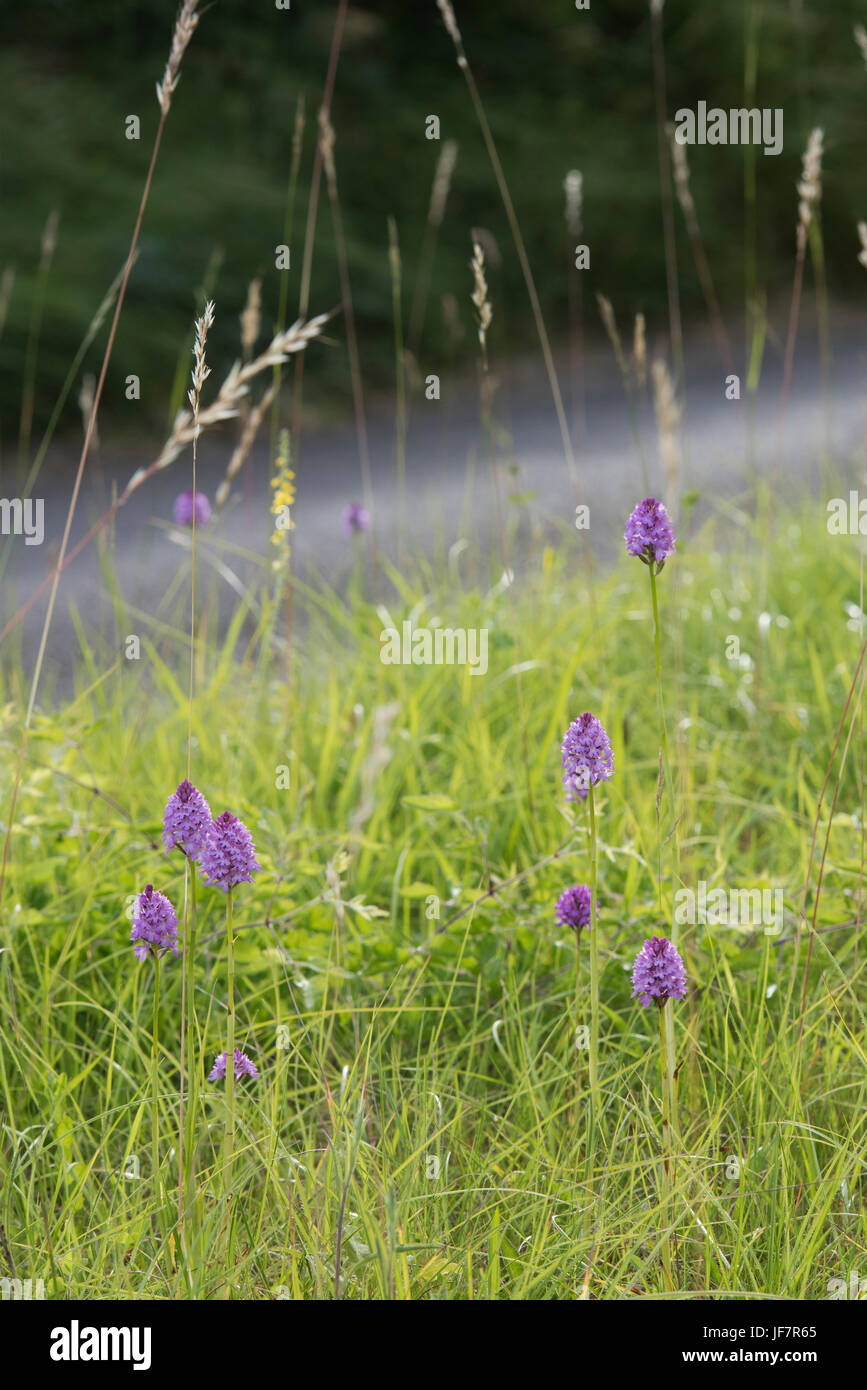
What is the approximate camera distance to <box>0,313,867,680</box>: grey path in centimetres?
475

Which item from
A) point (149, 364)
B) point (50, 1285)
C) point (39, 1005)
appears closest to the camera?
point (50, 1285)

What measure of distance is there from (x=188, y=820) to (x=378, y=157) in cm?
730

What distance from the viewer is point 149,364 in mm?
6555

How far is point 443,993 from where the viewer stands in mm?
2004

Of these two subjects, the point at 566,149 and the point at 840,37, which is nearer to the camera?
the point at 566,149

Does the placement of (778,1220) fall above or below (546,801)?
below

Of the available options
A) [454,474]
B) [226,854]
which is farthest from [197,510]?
[454,474]

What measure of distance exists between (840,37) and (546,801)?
8508 millimetres

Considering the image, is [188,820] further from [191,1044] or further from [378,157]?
[378,157]

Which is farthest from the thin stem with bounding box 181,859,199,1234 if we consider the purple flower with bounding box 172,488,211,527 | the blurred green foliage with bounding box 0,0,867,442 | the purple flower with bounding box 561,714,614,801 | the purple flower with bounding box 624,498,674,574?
the blurred green foliage with bounding box 0,0,867,442

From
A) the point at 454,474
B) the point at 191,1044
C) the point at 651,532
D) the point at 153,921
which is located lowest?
the point at 191,1044

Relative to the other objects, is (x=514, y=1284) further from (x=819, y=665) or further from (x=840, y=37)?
(x=840, y=37)
